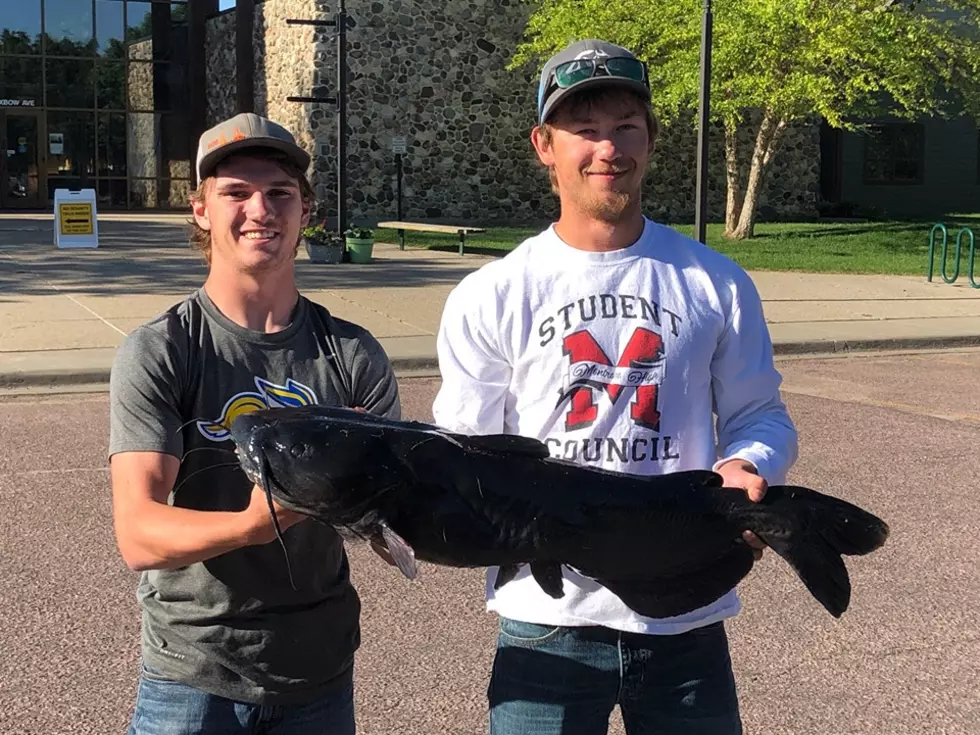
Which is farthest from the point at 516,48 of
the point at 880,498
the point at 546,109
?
the point at 546,109

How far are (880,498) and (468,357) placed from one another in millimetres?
4885

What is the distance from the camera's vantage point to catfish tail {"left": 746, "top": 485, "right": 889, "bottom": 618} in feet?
6.53

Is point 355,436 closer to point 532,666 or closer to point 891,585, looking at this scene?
point 532,666

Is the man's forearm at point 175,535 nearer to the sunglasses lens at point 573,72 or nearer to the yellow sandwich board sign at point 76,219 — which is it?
the sunglasses lens at point 573,72

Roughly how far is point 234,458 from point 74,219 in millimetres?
19906

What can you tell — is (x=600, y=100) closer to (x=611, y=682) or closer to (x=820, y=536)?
(x=820, y=536)

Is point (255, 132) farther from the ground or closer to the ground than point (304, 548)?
farther from the ground

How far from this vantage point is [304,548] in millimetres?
2219

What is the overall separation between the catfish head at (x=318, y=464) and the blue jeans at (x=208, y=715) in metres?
0.60

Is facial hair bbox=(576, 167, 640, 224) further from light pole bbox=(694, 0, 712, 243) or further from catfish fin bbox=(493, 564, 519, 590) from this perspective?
light pole bbox=(694, 0, 712, 243)

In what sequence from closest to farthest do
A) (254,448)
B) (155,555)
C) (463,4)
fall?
(254,448), (155,555), (463,4)

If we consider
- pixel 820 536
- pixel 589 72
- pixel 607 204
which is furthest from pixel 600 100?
pixel 820 536

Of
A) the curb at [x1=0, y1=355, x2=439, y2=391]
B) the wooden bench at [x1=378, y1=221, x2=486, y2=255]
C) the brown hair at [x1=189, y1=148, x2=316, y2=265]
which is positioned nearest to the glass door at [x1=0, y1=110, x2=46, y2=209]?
the wooden bench at [x1=378, y1=221, x2=486, y2=255]

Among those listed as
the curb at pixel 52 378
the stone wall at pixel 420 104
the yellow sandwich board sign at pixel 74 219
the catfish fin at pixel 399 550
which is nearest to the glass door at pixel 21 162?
the stone wall at pixel 420 104
